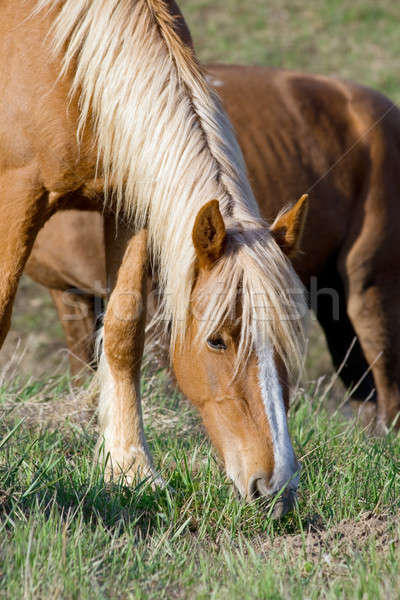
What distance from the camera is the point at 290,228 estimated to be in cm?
305

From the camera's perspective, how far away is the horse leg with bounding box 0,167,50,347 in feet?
10.6

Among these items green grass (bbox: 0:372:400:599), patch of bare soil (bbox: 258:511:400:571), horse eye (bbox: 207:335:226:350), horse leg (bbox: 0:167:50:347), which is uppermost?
horse leg (bbox: 0:167:50:347)

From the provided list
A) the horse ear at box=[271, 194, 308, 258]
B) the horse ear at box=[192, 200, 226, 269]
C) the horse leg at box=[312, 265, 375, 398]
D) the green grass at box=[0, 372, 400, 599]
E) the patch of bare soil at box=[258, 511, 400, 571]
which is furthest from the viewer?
the horse leg at box=[312, 265, 375, 398]

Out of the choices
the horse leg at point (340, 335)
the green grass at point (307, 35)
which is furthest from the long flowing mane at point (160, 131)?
the green grass at point (307, 35)

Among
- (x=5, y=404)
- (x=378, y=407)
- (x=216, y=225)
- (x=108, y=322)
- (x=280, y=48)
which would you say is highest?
(x=280, y=48)

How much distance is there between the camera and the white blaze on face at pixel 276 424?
107 inches

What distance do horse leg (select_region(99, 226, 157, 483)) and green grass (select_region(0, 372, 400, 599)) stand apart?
4.8 inches

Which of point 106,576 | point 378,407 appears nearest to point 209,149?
point 106,576

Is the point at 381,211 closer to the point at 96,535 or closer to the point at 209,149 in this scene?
the point at 209,149

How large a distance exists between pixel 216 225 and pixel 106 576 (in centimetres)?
119

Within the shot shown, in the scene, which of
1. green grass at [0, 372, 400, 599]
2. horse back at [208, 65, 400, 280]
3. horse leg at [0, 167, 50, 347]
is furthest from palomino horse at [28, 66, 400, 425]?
horse leg at [0, 167, 50, 347]

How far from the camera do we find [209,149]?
10.3 feet

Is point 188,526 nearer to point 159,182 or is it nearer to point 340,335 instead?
point 159,182

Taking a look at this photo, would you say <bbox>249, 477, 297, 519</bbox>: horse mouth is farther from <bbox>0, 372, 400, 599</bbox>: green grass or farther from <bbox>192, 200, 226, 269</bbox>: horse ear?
<bbox>192, 200, 226, 269</bbox>: horse ear
